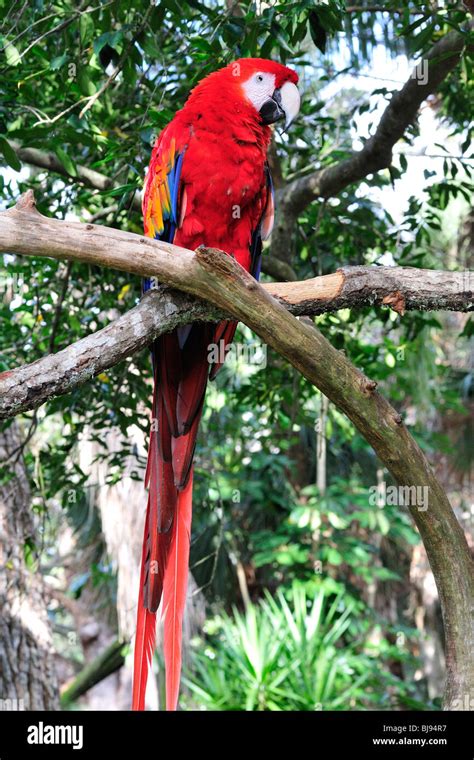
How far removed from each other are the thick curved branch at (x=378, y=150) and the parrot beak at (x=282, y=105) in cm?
39

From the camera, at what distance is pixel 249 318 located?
1.78 metres

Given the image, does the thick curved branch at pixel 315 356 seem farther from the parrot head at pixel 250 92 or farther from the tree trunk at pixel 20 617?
the tree trunk at pixel 20 617

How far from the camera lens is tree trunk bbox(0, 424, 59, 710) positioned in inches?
128

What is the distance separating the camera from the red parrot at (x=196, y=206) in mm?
2238

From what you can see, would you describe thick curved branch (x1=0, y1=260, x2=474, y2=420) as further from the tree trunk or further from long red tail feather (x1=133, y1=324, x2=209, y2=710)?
the tree trunk

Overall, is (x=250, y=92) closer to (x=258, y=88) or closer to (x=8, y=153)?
(x=258, y=88)

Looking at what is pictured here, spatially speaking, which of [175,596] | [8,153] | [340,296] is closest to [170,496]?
[175,596]

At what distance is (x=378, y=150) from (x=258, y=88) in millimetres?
602

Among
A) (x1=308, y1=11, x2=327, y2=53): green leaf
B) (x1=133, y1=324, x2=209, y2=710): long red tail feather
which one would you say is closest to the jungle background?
(x1=308, y1=11, x2=327, y2=53): green leaf

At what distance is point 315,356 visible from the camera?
5.98 ft

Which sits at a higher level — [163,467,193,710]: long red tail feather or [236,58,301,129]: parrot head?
[236,58,301,129]: parrot head

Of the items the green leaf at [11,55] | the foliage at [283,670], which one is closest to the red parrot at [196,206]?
the green leaf at [11,55]
